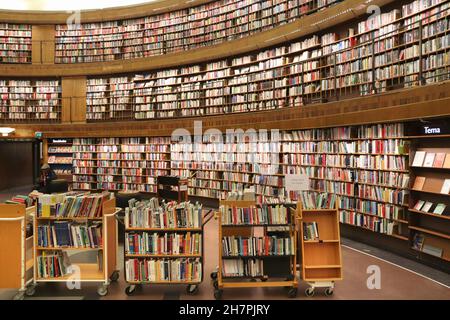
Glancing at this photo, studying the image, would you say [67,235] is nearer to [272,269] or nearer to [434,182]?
[272,269]

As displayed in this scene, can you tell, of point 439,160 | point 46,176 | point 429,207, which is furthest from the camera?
point 46,176

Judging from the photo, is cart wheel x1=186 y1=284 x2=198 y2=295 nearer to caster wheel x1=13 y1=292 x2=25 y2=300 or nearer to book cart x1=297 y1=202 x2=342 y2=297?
book cart x1=297 y1=202 x2=342 y2=297

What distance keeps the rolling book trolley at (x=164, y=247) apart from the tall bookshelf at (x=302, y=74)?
3.44m

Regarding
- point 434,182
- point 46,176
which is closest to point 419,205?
point 434,182

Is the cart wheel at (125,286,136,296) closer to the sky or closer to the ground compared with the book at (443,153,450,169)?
closer to the ground

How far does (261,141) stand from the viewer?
9531 mm

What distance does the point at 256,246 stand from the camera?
15.7ft

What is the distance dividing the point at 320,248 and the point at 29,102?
12.8 meters

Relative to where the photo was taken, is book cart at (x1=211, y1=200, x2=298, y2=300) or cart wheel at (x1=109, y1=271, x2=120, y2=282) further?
cart wheel at (x1=109, y1=271, x2=120, y2=282)

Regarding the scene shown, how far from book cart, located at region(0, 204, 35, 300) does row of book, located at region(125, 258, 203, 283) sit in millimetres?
1119

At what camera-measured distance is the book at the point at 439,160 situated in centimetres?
548

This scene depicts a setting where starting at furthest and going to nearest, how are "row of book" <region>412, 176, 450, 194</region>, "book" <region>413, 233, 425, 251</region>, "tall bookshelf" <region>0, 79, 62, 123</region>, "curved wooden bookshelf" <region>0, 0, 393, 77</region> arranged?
"tall bookshelf" <region>0, 79, 62, 123</region> < "curved wooden bookshelf" <region>0, 0, 393, 77</region> < "book" <region>413, 233, 425, 251</region> < "row of book" <region>412, 176, 450, 194</region>

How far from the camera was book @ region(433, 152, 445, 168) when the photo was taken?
18.0 ft

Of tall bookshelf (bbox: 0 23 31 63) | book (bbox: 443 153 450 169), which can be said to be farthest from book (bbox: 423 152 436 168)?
tall bookshelf (bbox: 0 23 31 63)
